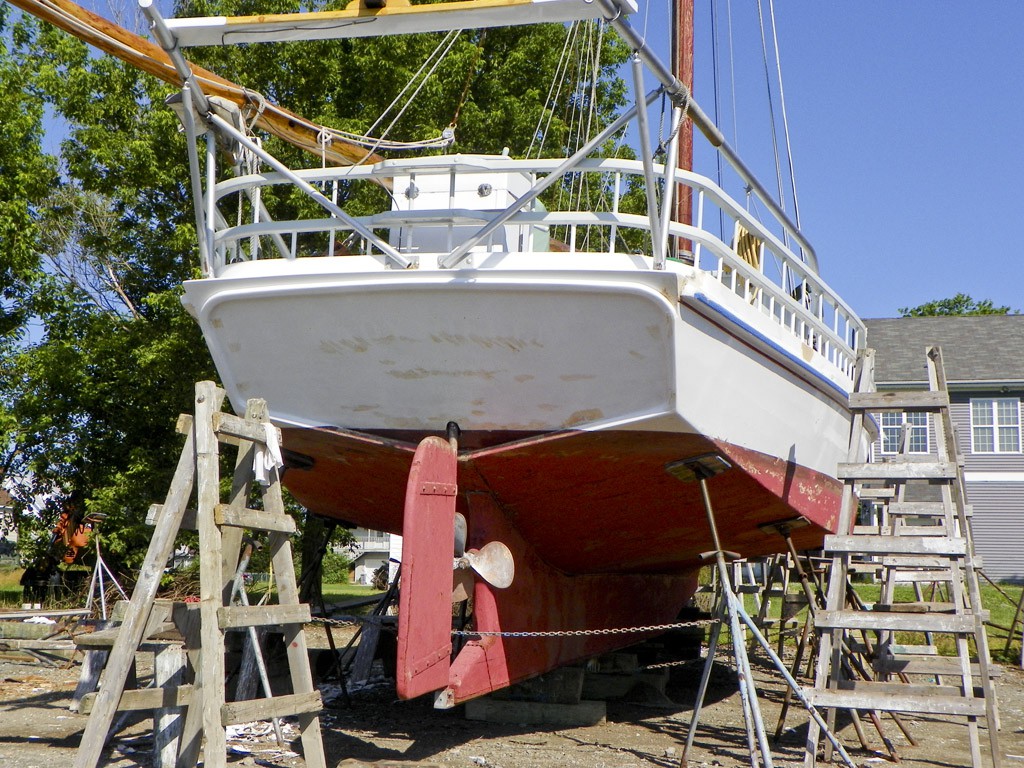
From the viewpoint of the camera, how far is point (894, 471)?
22.1ft

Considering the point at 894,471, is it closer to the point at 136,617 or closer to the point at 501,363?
the point at 501,363

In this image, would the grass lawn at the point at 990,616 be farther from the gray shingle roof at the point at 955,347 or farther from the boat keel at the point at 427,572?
the gray shingle roof at the point at 955,347

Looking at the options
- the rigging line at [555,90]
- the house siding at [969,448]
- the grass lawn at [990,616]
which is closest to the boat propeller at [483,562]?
the grass lawn at [990,616]

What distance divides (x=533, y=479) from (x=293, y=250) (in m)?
2.15

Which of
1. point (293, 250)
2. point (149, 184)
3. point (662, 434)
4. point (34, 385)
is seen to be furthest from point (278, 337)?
point (34, 385)

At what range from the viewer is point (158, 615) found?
218 inches

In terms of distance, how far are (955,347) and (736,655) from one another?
25.3m

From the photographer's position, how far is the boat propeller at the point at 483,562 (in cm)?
687

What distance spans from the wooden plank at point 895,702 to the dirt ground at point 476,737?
3.16 ft

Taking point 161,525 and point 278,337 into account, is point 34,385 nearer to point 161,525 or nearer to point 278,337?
point 278,337

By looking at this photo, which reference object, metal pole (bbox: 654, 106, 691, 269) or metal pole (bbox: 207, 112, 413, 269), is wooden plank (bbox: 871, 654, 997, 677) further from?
metal pole (bbox: 207, 112, 413, 269)

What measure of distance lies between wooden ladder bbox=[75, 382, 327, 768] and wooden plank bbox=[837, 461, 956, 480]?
346cm

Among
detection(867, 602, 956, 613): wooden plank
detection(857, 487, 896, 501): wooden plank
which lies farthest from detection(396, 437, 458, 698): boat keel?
detection(857, 487, 896, 501): wooden plank

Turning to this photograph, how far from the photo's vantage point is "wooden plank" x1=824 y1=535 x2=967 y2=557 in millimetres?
6289
